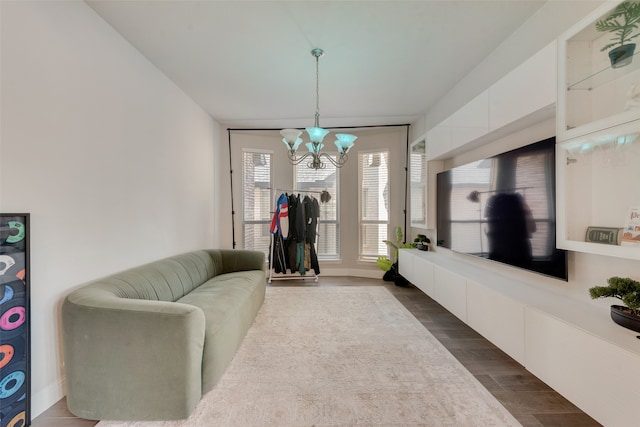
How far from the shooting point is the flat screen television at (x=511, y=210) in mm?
1695

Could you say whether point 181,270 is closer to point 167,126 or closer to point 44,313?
point 44,313

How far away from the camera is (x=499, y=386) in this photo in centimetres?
172

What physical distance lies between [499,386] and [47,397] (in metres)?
2.91

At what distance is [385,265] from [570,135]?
10.1 ft

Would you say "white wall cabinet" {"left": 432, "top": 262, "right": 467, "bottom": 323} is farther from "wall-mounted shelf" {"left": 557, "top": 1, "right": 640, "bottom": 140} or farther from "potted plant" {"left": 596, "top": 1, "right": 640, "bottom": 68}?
"potted plant" {"left": 596, "top": 1, "right": 640, "bottom": 68}

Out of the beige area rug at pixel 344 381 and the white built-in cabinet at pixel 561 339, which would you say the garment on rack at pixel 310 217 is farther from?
the white built-in cabinet at pixel 561 339

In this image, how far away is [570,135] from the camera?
57.7 inches

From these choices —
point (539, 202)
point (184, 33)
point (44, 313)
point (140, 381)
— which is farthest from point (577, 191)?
point (44, 313)

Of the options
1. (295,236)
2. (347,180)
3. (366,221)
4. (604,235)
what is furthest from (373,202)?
(604,235)

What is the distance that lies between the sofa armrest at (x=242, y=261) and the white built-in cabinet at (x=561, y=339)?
227 cm

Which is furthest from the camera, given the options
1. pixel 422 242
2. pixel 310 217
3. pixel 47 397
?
pixel 310 217

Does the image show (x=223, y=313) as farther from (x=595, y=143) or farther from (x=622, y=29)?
(x=622, y=29)

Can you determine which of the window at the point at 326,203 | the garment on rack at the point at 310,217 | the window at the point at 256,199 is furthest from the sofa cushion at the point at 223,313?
the window at the point at 326,203

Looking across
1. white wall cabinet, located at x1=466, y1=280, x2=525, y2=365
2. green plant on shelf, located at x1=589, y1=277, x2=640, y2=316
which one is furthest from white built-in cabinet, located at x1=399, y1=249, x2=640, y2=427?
green plant on shelf, located at x1=589, y1=277, x2=640, y2=316
